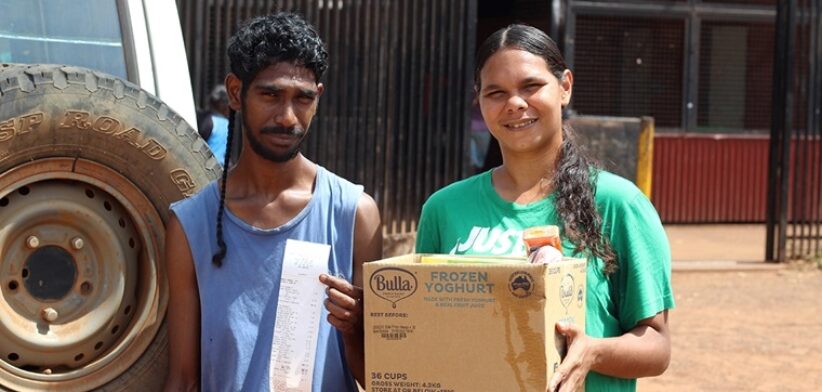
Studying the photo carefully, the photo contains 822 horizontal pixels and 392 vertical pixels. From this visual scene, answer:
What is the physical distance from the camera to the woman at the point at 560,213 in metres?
2.63

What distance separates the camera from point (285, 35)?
2676mm

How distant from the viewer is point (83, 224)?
374 centimetres

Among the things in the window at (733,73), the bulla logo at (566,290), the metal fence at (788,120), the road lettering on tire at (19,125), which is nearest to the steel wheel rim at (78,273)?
the road lettering on tire at (19,125)

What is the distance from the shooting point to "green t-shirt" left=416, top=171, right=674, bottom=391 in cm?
264

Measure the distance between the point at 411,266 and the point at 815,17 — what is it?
10986 millimetres

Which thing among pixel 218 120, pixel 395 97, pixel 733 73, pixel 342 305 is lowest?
pixel 733 73

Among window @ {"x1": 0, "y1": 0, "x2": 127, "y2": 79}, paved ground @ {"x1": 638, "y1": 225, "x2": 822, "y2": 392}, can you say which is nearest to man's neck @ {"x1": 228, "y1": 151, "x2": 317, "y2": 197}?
window @ {"x1": 0, "y1": 0, "x2": 127, "y2": 79}

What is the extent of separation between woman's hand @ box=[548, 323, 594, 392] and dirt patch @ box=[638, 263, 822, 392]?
4473 millimetres

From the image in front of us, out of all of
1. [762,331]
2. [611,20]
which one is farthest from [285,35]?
[611,20]

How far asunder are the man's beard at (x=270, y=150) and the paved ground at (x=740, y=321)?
14.8ft

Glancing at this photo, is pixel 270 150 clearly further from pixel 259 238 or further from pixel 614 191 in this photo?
pixel 614 191

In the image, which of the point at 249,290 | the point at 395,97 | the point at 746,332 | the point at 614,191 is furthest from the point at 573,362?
the point at 395,97

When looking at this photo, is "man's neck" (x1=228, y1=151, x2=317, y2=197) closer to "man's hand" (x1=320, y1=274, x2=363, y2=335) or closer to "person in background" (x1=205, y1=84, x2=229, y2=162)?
"man's hand" (x1=320, y1=274, x2=363, y2=335)

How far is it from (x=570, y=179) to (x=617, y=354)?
384 mm
